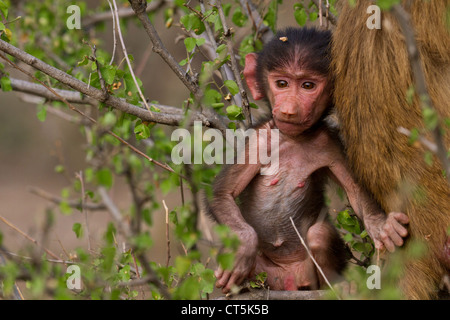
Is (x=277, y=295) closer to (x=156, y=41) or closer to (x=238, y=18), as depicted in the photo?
(x=156, y=41)

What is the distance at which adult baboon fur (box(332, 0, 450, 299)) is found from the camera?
2.76 metres

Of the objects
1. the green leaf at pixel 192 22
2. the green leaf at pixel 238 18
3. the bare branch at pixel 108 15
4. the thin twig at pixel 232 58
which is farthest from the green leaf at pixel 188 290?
the bare branch at pixel 108 15

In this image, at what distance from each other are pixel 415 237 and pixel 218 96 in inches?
50.5

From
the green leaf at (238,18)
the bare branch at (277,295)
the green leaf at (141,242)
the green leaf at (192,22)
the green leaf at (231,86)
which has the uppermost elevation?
the green leaf at (192,22)

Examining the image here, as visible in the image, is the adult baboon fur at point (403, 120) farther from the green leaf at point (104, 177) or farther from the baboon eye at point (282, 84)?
the green leaf at point (104, 177)

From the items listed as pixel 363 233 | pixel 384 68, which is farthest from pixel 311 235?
pixel 384 68

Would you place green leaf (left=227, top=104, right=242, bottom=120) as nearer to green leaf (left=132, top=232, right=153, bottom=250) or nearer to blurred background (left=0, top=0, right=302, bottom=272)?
green leaf (left=132, top=232, right=153, bottom=250)

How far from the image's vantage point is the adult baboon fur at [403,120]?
2.76 metres

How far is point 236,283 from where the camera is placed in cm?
288

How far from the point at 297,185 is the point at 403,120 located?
2.24 feet

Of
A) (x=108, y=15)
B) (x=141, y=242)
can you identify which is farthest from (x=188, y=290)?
(x=108, y=15)

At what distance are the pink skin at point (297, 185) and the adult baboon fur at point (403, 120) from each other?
11 centimetres

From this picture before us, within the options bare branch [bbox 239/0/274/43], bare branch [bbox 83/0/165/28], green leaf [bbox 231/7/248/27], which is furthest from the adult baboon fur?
bare branch [bbox 83/0/165/28]
